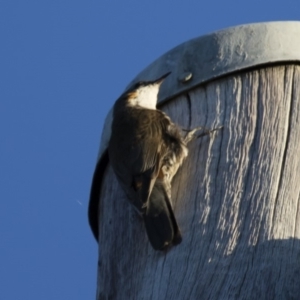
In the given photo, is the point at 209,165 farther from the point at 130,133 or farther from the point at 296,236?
the point at 130,133

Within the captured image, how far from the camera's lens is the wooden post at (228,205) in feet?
14.3

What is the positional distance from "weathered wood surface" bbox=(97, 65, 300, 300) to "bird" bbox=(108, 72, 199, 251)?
0.16 feet

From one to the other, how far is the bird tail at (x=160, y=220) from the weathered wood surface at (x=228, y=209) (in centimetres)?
3

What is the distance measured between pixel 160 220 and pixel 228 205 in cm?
30

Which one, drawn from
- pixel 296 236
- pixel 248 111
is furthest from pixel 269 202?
pixel 248 111

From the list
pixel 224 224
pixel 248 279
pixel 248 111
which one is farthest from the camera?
pixel 248 111

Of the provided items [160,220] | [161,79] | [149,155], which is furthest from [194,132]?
[149,155]

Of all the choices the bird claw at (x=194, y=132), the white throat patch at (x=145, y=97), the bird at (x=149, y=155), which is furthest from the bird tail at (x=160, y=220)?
the white throat patch at (x=145, y=97)

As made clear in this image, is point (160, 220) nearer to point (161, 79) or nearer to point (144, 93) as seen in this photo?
point (161, 79)

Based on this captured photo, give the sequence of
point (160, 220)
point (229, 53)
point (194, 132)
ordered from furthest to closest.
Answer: point (229, 53) → point (194, 132) → point (160, 220)

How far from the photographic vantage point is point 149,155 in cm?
560

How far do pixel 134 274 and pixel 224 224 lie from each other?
408 mm

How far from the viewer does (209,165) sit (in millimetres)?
4840

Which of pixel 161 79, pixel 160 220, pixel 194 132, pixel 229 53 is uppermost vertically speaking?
pixel 229 53
